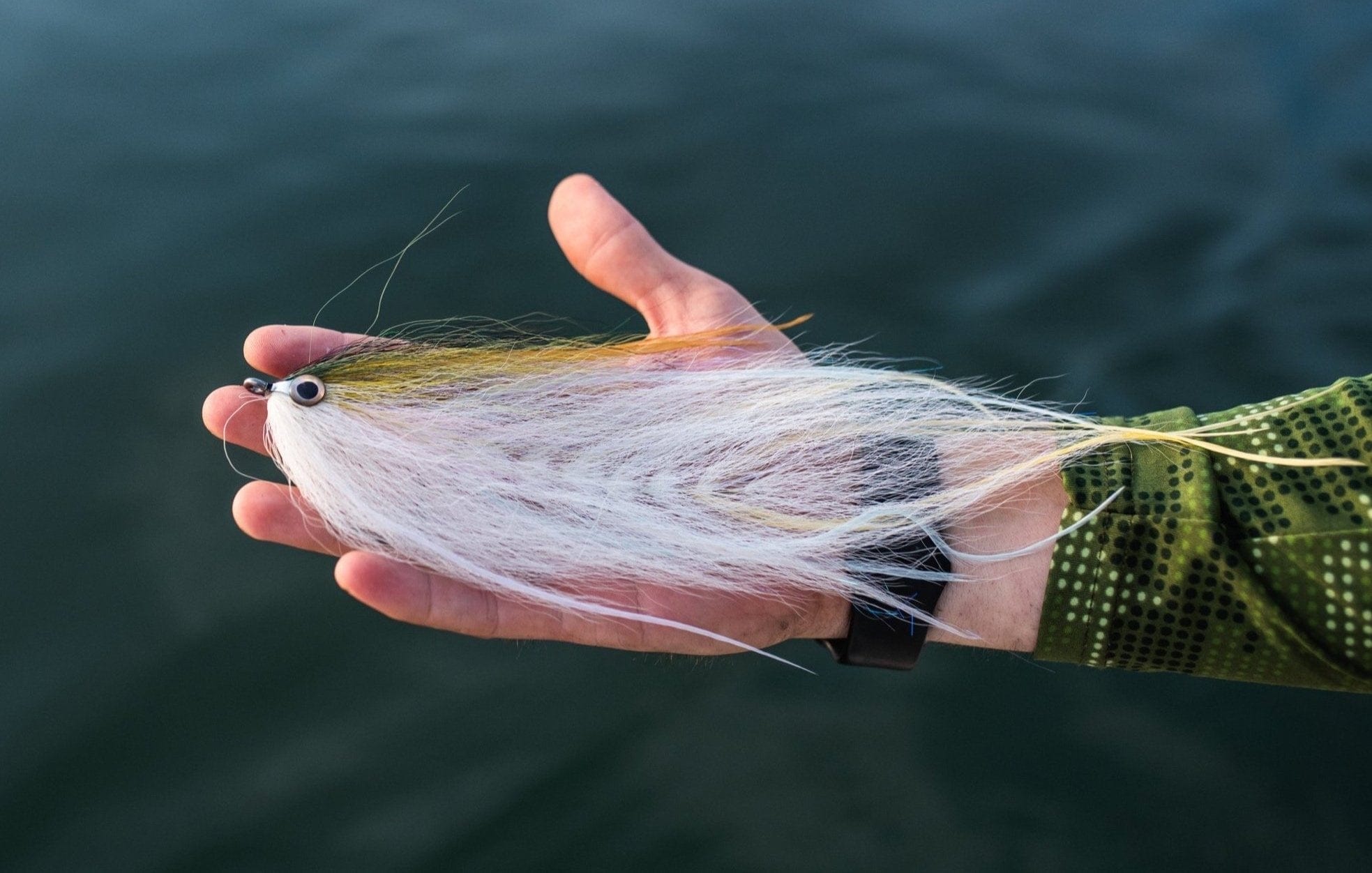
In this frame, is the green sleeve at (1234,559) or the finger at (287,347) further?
the finger at (287,347)

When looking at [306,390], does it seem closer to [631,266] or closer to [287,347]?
[287,347]

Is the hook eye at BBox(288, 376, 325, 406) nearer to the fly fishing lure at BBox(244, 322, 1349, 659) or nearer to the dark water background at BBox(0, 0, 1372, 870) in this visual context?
the fly fishing lure at BBox(244, 322, 1349, 659)

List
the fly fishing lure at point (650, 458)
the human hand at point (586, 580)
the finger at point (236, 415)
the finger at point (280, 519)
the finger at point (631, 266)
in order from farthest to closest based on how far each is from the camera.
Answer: the finger at point (631, 266)
the finger at point (236, 415)
the fly fishing lure at point (650, 458)
the finger at point (280, 519)
the human hand at point (586, 580)

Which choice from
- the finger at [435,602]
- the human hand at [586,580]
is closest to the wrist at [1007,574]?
the human hand at [586,580]

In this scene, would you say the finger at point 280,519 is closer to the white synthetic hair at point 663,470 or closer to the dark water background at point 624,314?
the white synthetic hair at point 663,470

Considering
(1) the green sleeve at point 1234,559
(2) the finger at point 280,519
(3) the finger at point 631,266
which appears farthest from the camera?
(3) the finger at point 631,266

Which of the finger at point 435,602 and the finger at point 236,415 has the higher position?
the finger at point 236,415

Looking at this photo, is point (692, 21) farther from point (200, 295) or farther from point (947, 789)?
point (947, 789)

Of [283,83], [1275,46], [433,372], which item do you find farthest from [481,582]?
[1275,46]
